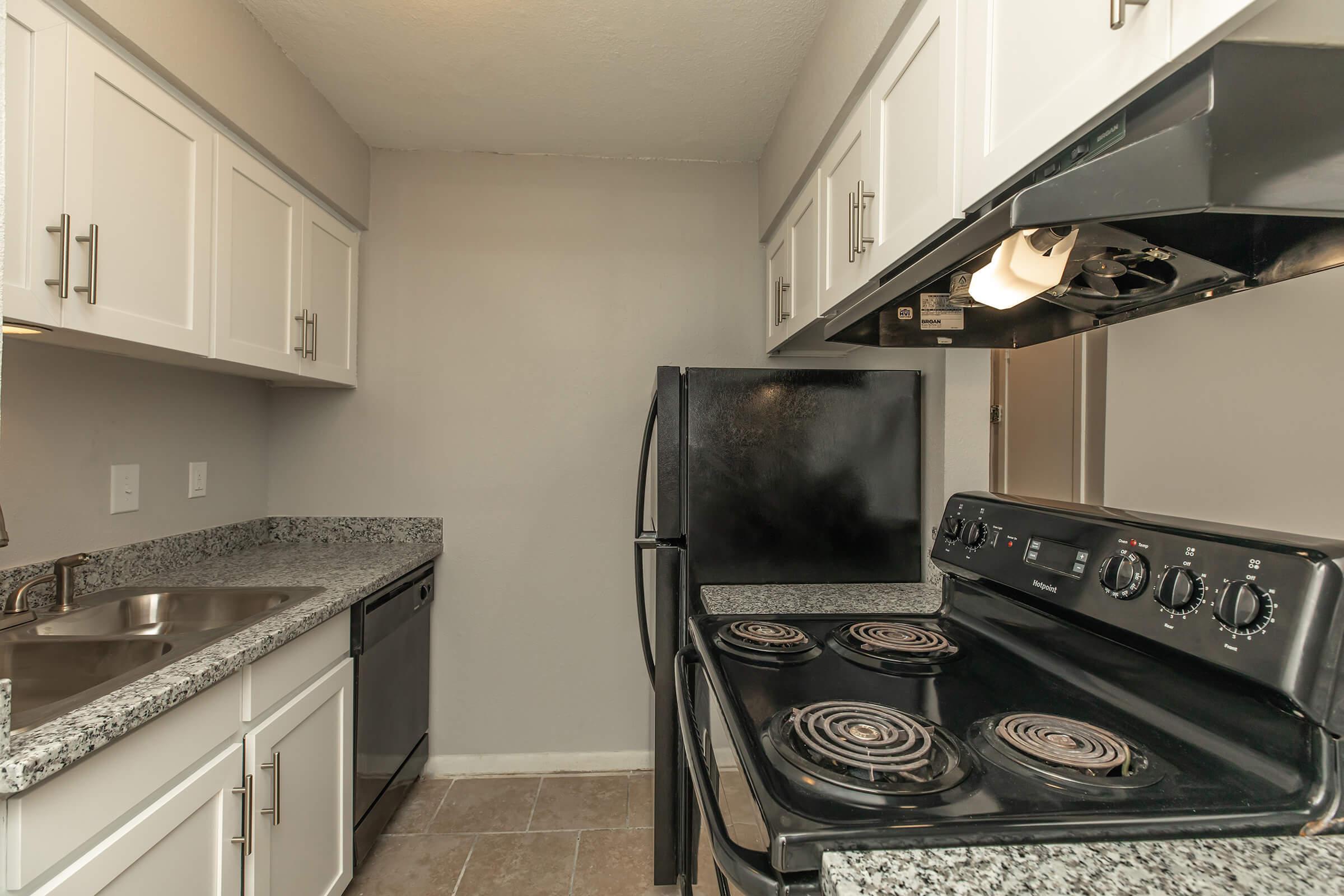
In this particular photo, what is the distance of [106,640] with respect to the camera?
1.33 meters

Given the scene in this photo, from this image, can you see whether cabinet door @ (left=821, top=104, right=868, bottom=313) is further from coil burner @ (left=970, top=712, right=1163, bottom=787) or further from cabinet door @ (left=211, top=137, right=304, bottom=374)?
cabinet door @ (left=211, top=137, right=304, bottom=374)

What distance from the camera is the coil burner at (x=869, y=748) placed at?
0.69 metres

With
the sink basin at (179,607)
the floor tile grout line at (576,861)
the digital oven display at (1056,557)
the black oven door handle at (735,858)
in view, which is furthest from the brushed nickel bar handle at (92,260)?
the floor tile grout line at (576,861)

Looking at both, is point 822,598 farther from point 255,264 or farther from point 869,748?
point 255,264

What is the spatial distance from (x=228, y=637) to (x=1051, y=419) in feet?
9.70

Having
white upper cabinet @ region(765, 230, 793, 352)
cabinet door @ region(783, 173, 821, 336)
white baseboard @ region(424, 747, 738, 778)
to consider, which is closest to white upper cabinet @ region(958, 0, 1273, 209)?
cabinet door @ region(783, 173, 821, 336)

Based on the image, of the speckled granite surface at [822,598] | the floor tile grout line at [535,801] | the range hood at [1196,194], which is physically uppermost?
the range hood at [1196,194]

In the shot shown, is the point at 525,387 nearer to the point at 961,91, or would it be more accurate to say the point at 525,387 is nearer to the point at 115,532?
the point at 115,532

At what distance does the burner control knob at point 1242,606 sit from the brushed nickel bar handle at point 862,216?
90 cm

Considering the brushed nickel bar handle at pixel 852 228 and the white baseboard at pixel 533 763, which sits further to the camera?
the white baseboard at pixel 533 763

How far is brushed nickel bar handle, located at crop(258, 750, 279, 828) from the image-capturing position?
1392 millimetres

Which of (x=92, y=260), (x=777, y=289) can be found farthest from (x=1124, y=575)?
(x=92, y=260)

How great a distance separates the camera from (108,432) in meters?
1.77

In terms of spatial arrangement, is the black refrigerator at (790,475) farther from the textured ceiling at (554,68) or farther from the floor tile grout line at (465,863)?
the textured ceiling at (554,68)
